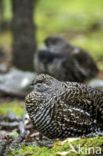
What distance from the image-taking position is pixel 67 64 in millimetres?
10734

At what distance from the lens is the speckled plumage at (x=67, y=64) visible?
35.2ft

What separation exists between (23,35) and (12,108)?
15.8ft

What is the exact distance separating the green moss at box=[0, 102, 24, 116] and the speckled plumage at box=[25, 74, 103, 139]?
3.12 metres

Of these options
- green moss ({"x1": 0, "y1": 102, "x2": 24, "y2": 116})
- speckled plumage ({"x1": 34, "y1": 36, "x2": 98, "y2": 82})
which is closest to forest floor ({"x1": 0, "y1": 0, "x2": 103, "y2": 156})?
green moss ({"x1": 0, "y1": 102, "x2": 24, "y2": 116})

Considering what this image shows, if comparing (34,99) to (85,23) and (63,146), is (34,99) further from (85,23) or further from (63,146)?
(85,23)

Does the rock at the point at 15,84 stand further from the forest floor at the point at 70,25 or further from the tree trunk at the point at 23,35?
the tree trunk at the point at 23,35

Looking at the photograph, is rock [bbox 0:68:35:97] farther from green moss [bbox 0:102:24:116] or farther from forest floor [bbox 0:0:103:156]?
green moss [bbox 0:102:24:116]

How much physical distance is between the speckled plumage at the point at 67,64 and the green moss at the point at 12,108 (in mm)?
1683

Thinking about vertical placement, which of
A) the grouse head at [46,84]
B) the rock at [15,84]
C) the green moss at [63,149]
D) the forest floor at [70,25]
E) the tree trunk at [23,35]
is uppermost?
the forest floor at [70,25]

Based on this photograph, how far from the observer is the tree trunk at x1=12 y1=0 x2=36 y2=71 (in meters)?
12.9

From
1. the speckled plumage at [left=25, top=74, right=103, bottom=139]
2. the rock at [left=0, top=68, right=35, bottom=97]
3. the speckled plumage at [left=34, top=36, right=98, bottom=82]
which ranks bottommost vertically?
the speckled plumage at [left=25, top=74, right=103, bottom=139]

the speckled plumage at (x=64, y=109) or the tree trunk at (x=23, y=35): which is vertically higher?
the tree trunk at (x=23, y=35)

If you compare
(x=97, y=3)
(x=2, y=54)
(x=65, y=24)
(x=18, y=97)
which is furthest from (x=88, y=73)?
(x=97, y=3)

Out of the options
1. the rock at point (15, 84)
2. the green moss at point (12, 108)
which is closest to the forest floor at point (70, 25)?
the green moss at point (12, 108)
